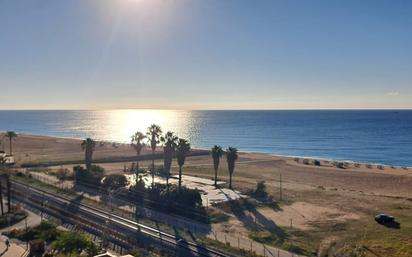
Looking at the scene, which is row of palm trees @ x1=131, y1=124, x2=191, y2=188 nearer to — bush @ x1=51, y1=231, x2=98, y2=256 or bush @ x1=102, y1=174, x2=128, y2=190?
bush @ x1=102, y1=174, x2=128, y2=190

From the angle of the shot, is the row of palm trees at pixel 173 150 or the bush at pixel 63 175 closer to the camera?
the row of palm trees at pixel 173 150

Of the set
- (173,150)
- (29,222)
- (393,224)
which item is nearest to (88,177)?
(173,150)

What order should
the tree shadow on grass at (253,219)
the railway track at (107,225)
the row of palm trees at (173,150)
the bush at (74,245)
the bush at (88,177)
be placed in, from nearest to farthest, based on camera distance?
the bush at (74,245), the railway track at (107,225), the tree shadow on grass at (253,219), the row of palm trees at (173,150), the bush at (88,177)

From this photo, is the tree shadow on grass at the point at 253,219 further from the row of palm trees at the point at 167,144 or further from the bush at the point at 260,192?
the row of palm trees at the point at 167,144

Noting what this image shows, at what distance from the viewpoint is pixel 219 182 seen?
7412 centimetres

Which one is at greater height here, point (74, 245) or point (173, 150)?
point (173, 150)

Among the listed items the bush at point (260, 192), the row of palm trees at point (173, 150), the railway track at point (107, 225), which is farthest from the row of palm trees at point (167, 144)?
the railway track at point (107, 225)

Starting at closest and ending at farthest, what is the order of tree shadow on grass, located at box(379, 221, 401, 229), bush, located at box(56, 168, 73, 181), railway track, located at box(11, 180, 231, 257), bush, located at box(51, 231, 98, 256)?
bush, located at box(51, 231, 98, 256) < railway track, located at box(11, 180, 231, 257) < tree shadow on grass, located at box(379, 221, 401, 229) < bush, located at box(56, 168, 73, 181)

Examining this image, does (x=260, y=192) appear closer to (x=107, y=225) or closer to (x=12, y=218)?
(x=107, y=225)

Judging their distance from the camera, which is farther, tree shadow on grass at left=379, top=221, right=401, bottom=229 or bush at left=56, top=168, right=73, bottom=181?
bush at left=56, top=168, right=73, bottom=181

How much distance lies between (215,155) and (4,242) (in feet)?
126

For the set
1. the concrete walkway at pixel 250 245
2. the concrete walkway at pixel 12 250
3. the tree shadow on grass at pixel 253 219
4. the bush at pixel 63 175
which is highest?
the bush at pixel 63 175

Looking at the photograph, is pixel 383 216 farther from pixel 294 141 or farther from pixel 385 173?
pixel 294 141

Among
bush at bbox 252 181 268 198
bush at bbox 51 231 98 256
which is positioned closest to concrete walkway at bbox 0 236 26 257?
bush at bbox 51 231 98 256
